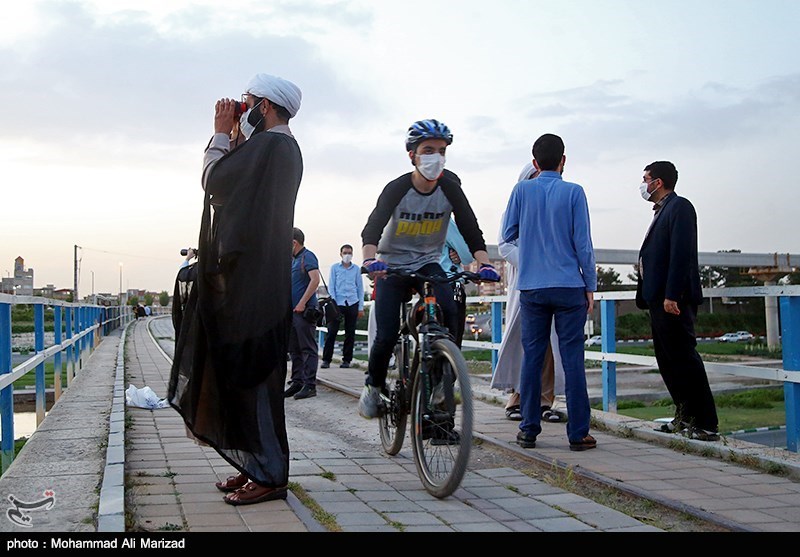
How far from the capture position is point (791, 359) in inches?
224

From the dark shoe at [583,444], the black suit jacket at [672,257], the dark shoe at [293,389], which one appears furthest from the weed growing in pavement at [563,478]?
the dark shoe at [293,389]

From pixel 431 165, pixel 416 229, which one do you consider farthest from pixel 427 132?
pixel 416 229

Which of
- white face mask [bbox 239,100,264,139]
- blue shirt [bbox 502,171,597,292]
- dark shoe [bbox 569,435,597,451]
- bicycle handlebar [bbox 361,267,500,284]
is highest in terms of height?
white face mask [bbox 239,100,264,139]

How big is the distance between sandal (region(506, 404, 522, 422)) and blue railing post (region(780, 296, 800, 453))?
8.03ft

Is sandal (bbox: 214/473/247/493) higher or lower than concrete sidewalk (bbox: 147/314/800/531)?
higher

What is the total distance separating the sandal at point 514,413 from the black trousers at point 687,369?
5.43ft

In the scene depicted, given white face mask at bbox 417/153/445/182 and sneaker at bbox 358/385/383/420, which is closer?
white face mask at bbox 417/153/445/182

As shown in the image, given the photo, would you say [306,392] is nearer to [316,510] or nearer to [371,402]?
[371,402]

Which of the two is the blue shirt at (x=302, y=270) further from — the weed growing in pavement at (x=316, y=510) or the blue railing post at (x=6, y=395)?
the weed growing in pavement at (x=316, y=510)

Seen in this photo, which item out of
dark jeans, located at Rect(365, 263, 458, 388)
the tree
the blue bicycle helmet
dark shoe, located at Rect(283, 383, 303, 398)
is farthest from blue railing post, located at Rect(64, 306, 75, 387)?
the tree

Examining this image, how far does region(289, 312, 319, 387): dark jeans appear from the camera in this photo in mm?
10465

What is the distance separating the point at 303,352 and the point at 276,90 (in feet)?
20.2

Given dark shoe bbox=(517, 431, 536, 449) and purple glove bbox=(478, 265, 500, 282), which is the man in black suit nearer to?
dark shoe bbox=(517, 431, 536, 449)
